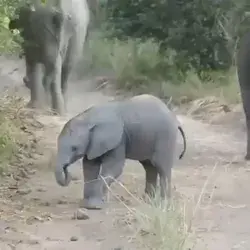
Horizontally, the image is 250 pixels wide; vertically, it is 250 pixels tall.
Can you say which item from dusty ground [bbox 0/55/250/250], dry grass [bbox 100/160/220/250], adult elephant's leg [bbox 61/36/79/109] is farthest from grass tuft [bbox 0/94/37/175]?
dry grass [bbox 100/160/220/250]

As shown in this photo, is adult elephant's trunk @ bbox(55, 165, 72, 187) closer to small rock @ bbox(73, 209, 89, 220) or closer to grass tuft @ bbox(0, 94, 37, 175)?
small rock @ bbox(73, 209, 89, 220)

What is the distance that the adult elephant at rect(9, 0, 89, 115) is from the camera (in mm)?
7941

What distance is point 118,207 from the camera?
16.0 feet

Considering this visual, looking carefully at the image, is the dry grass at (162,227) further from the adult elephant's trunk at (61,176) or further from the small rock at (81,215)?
the adult elephant's trunk at (61,176)

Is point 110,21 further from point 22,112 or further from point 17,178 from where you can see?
point 17,178

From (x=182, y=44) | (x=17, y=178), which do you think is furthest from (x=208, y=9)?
(x=17, y=178)

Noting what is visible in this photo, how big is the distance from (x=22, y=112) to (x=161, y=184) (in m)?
3.41

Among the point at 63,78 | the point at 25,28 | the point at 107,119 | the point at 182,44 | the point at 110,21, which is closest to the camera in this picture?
the point at 107,119

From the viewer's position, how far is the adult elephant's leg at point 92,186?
4762 millimetres

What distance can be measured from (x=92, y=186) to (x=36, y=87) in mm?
3867

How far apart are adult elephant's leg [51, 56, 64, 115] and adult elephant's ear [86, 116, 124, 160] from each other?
11.9 ft

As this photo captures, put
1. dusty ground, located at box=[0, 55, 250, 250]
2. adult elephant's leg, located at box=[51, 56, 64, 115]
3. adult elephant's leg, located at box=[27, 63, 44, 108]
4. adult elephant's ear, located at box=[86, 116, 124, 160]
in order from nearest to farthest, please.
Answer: dusty ground, located at box=[0, 55, 250, 250] < adult elephant's ear, located at box=[86, 116, 124, 160] < adult elephant's leg, located at box=[51, 56, 64, 115] < adult elephant's leg, located at box=[27, 63, 44, 108]

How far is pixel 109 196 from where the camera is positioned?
5.09 meters

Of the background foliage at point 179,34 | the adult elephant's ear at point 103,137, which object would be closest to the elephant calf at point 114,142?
the adult elephant's ear at point 103,137
